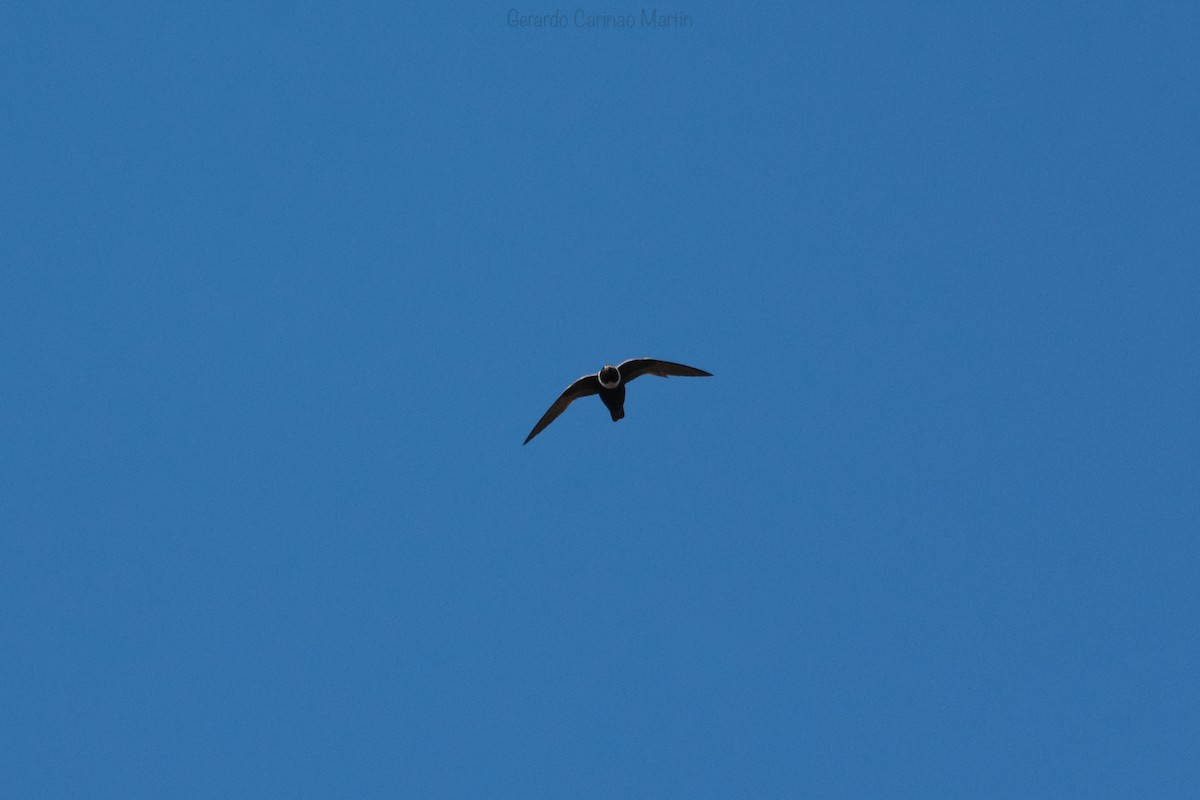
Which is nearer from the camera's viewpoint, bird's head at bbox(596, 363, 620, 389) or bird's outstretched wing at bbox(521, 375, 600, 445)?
bird's head at bbox(596, 363, 620, 389)

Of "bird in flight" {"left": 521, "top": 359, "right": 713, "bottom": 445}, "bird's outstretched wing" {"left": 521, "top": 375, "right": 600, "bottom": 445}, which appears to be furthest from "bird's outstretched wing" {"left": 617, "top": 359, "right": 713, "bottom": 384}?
"bird's outstretched wing" {"left": 521, "top": 375, "right": 600, "bottom": 445}

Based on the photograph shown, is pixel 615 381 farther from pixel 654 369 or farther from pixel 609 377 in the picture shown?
pixel 654 369

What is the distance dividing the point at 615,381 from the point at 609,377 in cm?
24

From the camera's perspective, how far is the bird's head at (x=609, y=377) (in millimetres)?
33188

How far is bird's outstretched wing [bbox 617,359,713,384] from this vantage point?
33.6 meters

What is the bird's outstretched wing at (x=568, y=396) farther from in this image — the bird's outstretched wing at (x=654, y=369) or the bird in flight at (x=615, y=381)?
the bird's outstretched wing at (x=654, y=369)

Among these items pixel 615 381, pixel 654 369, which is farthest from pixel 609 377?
pixel 654 369

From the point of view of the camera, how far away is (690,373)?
112 feet

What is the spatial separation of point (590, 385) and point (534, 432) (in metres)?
2.61

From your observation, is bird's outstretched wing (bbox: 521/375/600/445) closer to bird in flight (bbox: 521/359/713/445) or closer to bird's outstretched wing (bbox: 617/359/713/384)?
bird in flight (bbox: 521/359/713/445)

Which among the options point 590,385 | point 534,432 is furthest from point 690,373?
point 534,432

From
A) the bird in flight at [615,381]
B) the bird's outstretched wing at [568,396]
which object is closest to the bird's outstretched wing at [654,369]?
the bird in flight at [615,381]

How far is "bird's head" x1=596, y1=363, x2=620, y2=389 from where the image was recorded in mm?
33188

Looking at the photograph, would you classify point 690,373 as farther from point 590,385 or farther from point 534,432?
point 534,432
